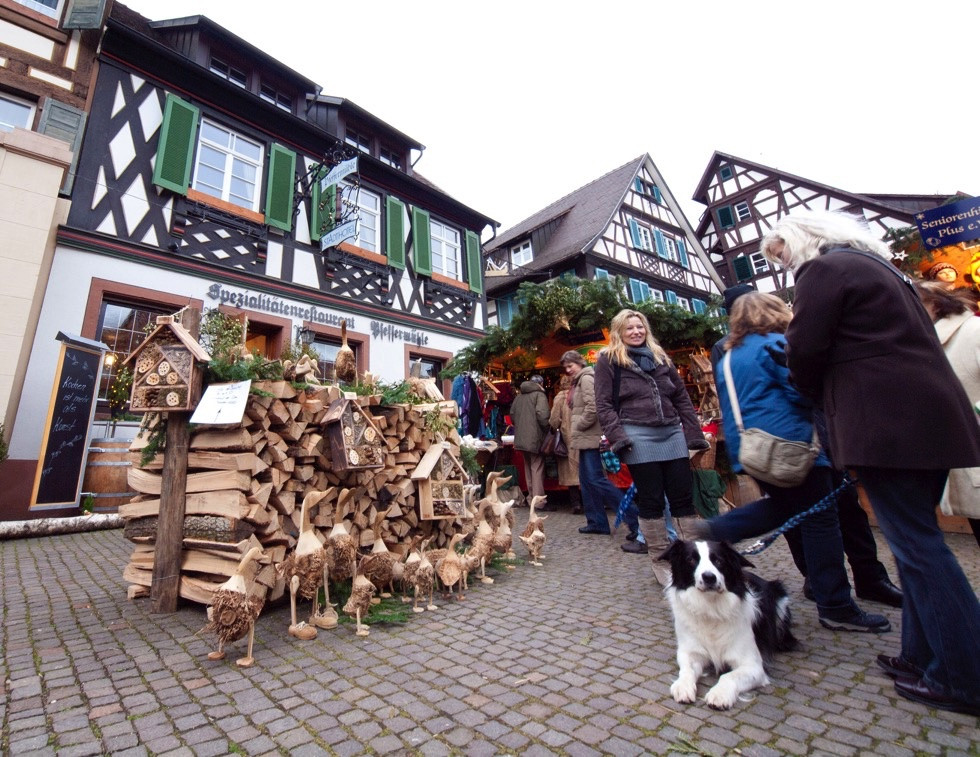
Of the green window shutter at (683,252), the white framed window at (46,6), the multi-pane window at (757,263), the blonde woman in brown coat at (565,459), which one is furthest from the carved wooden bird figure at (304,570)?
the multi-pane window at (757,263)

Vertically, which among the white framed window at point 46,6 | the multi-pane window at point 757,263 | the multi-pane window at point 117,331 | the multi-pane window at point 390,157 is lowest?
the multi-pane window at point 117,331

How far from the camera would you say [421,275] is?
11383 mm

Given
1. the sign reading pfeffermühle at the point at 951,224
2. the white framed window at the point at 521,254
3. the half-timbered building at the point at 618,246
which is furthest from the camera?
the white framed window at the point at 521,254

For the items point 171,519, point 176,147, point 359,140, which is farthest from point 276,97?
point 171,519

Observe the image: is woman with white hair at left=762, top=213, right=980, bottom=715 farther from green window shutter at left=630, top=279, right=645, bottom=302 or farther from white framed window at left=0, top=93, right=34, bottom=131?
green window shutter at left=630, top=279, right=645, bottom=302

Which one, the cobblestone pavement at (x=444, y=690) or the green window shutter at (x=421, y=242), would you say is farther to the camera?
the green window shutter at (x=421, y=242)

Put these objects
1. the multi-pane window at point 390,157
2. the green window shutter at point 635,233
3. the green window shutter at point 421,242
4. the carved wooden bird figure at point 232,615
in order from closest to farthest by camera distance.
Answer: the carved wooden bird figure at point 232,615
the green window shutter at point 421,242
the multi-pane window at point 390,157
the green window shutter at point 635,233

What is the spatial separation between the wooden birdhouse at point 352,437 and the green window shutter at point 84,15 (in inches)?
317

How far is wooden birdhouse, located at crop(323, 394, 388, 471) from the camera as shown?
3207mm

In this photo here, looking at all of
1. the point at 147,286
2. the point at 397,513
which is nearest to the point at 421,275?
the point at 147,286

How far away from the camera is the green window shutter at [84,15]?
7.22 metres

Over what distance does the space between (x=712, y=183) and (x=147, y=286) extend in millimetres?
23129

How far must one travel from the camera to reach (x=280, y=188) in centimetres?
909

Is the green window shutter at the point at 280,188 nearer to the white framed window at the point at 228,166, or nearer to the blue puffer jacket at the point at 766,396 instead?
the white framed window at the point at 228,166
